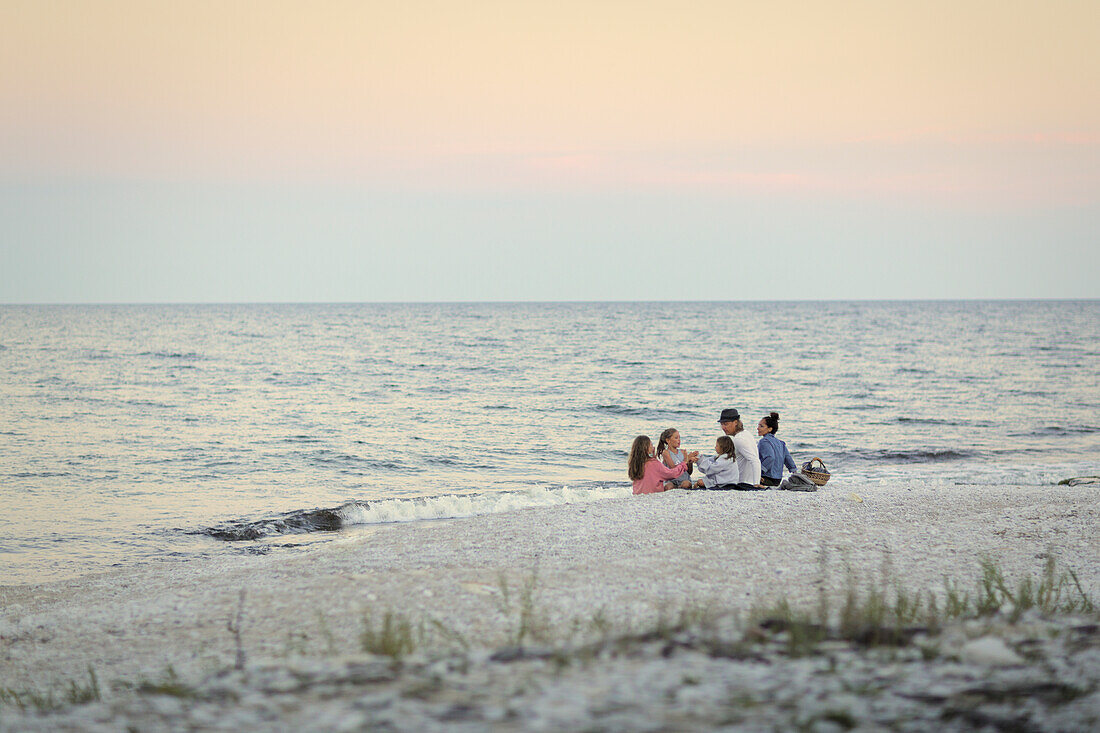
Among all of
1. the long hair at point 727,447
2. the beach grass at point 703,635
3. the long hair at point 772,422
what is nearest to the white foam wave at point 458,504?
the long hair at point 727,447

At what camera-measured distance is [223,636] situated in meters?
6.89

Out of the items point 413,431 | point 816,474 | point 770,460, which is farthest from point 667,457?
point 413,431

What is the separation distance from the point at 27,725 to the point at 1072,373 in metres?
51.7

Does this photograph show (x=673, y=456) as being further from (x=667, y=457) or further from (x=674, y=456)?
(x=667, y=457)

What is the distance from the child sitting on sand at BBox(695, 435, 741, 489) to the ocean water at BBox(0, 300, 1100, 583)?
254 centimetres

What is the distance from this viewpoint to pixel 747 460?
14469mm

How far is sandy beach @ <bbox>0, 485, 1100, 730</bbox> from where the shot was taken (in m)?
6.11

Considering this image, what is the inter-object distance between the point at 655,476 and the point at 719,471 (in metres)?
1.13

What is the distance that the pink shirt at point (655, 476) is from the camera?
573 inches

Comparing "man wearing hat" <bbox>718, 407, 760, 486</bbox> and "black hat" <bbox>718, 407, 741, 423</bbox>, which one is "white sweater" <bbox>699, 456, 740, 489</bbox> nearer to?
"man wearing hat" <bbox>718, 407, 760, 486</bbox>

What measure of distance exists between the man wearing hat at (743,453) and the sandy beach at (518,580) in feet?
3.09

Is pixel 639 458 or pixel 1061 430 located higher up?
pixel 639 458

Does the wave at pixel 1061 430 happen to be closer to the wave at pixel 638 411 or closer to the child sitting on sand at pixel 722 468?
the wave at pixel 638 411

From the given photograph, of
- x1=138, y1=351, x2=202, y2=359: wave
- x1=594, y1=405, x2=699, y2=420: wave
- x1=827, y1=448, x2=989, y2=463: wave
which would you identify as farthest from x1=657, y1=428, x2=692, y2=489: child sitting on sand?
x1=138, y1=351, x2=202, y2=359: wave
